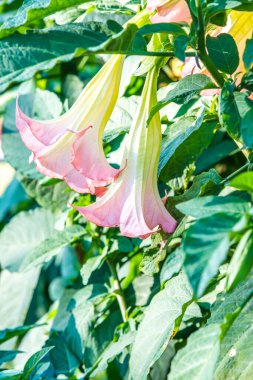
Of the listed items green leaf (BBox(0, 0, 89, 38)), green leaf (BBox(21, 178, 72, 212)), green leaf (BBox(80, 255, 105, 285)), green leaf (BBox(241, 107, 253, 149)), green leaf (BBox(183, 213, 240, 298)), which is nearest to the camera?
green leaf (BBox(183, 213, 240, 298))

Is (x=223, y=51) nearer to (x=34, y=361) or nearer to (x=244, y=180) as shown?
(x=244, y=180)

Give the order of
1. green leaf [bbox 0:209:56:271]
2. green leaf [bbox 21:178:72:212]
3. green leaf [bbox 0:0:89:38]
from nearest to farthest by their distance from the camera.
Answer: green leaf [bbox 0:0:89:38], green leaf [bbox 21:178:72:212], green leaf [bbox 0:209:56:271]

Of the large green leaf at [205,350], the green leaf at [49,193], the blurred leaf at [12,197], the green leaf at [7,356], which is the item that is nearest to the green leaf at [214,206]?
the large green leaf at [205,350]

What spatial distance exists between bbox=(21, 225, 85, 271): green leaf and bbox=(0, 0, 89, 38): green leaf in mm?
546

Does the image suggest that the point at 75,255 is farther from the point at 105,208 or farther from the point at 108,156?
the point at 105,208

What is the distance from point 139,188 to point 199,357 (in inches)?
9.1

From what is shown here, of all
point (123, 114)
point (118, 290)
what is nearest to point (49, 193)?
point (118, 290)

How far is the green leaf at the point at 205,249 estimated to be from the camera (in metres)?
0.57

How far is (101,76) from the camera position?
0.90 m

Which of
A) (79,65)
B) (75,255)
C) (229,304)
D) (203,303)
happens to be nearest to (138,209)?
(229,304)

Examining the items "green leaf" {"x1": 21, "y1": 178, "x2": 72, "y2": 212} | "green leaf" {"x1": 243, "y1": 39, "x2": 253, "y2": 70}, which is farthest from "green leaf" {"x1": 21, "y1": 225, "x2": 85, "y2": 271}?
"green leaf" {"x1": 243, "y1": 39, "x2": 253, "y2": 70}

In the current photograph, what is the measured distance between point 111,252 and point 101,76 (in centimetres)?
48

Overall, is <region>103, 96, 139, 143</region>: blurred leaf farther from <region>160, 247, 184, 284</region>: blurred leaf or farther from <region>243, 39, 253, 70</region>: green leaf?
<region>243, 39, 253, 70</region>: green leaf

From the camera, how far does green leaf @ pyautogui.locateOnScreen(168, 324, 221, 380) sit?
2.41 ft
